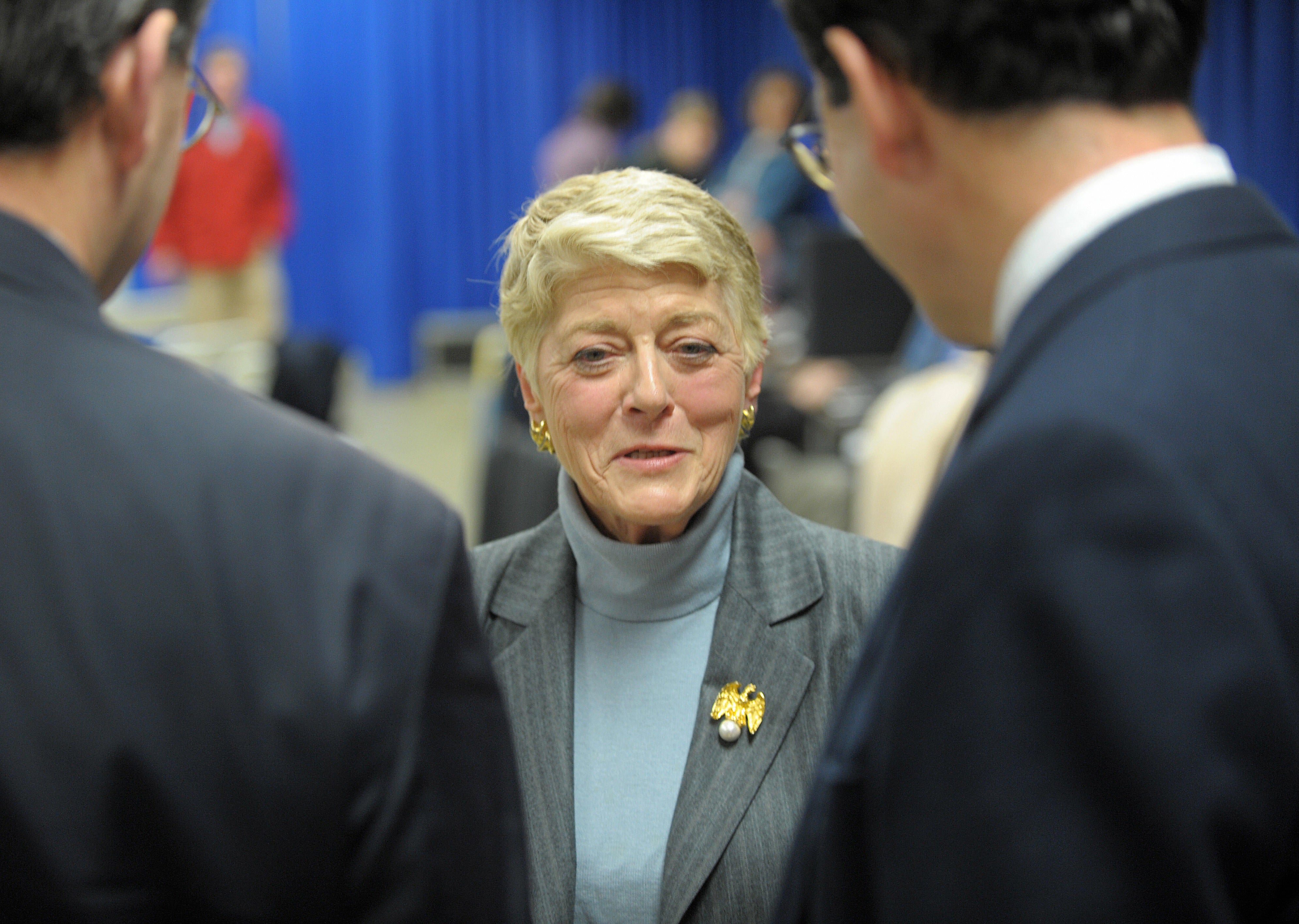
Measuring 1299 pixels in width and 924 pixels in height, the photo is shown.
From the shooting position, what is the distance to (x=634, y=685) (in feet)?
5.32

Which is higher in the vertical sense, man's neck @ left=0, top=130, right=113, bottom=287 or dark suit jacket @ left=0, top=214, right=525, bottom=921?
man's neck @ left=0, top=130, right=113, bottom=287

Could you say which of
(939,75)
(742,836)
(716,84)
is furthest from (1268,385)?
(716,84)

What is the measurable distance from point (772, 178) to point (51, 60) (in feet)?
21.4

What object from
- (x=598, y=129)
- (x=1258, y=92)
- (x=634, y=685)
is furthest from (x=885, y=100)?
(x=598, y=129)

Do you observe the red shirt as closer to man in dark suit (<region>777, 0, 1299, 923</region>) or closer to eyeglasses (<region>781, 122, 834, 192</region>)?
eyeglasses (<region>781, 122, 834, 192</region>)

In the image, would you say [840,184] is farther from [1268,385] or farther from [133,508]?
[133,508]

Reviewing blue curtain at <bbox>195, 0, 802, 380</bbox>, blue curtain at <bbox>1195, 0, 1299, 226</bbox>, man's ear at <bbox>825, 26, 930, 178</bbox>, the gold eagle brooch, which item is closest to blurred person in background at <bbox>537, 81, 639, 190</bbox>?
blue curtain at <bbox>195, 0, 802, 380</bbox>

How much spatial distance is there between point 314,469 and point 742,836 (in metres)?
0.80

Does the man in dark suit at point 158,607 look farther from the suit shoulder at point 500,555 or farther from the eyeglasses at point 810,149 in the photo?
the suit shoulder at point 500,555

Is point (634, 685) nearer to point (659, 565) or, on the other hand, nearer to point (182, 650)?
point (659, 565)

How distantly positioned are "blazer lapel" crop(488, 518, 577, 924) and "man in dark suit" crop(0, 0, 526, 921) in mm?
652

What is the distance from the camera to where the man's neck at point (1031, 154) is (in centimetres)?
82

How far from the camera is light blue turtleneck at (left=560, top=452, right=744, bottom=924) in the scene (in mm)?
1499

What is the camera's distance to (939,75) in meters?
0.83
